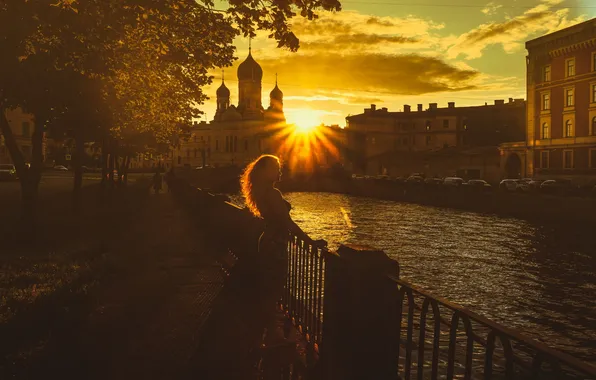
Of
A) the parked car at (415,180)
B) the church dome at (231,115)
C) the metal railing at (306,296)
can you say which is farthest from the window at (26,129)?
the metal railing at (306,296)

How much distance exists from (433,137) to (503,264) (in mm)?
94847

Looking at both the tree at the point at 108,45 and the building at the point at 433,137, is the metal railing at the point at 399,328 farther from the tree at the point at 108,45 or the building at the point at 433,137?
the building at the point at 433,137

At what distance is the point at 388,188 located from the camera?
61.0 m

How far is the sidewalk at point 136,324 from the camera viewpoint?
226 inches

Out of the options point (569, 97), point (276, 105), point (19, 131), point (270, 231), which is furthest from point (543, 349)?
point (276, 105)

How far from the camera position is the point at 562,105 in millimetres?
58500

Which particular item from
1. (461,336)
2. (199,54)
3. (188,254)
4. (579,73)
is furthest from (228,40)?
(579,73)

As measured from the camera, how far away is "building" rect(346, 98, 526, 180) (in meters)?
79.8

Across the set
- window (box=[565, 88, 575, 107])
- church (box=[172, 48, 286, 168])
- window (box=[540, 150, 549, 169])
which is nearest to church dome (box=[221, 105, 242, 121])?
church (box=[172, 48, 286, 168])

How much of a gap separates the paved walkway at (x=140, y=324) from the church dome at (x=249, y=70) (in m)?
114


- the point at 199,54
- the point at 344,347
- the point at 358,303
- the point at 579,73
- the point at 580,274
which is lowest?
the point at 580,274

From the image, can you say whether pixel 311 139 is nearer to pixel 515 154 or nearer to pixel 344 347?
pixel 515 154

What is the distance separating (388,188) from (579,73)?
22.9 m

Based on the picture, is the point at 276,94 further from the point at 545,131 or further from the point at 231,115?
the point at 545,131
